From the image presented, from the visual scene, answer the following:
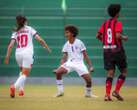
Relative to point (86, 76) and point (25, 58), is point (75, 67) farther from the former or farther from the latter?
point (25, 58)

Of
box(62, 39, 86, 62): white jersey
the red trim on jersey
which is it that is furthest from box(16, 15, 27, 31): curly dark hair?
the red trim on jersey

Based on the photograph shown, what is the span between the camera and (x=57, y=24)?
947 inches

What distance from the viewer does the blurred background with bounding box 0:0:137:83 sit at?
23875mm

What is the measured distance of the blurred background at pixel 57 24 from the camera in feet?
78.3

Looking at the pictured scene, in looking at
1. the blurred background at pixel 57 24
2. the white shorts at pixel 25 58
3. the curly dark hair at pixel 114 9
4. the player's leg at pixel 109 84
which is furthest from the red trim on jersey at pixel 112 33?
the blurred background at pixel 57 24

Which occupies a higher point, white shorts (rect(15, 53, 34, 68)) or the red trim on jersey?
the red trim on jersey

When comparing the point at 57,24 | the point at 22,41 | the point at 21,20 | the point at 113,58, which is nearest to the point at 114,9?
the point at 113,58

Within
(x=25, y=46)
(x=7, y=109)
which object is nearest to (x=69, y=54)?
(x=25, y=46)

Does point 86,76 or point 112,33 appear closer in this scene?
point 112,33

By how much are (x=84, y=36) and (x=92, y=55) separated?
2.34ft

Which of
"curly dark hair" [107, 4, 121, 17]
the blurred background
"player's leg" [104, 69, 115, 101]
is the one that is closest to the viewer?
"player's leg" [104, 69, 115, 101]

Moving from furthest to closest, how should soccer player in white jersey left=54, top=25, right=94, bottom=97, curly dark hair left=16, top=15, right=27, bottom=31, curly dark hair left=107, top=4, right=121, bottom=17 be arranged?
soccer player in white jersey left=54, top=25, right=94, bottom=97
curly dark hair left=16, top=15, right=27, bottom=31
curly dark hair left=107, top=4, right=121, bottom=17

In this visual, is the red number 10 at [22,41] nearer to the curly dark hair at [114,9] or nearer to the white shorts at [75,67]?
the white shorts at [75,67]

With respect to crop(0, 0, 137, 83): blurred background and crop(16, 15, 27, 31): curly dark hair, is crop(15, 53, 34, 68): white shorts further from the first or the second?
crop(0, 0, 137, 83): blurred background
